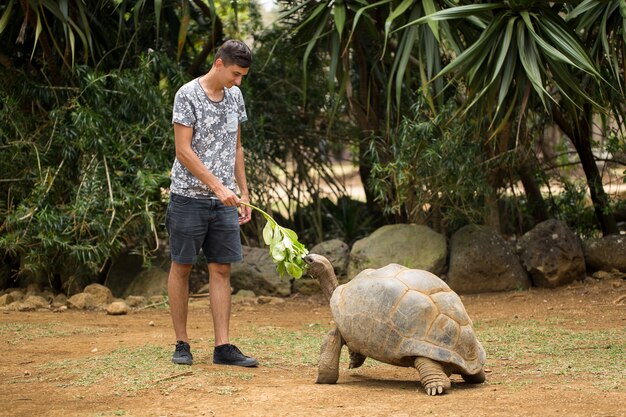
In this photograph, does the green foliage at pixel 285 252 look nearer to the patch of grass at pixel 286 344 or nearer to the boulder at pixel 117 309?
the patch of grass at pixel 286 344

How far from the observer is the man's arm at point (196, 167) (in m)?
5.09

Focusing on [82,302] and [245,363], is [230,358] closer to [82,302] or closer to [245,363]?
[245,363]

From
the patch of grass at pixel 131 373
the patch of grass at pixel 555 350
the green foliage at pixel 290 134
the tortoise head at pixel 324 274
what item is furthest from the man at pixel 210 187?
the green foliage at pixel 290 134

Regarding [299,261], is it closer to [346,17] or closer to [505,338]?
[505,338]

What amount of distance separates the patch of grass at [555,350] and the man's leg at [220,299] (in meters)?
1.58

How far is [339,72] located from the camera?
886 centimetres

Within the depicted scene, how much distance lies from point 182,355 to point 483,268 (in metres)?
3.83

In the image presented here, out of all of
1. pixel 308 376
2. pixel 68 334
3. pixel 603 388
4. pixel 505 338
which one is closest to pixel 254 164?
pixel 68 334

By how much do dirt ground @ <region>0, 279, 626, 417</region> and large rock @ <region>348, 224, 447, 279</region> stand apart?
85cm

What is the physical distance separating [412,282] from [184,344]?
1466mm

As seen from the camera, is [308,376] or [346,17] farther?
[346,17]

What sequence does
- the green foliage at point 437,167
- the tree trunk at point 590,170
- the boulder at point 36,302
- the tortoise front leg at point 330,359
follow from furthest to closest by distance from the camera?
the tree trunk at point 590,170
the boulder at point 36,302
the green foliage at point 437,167
the tortoise front leg at point 330,359

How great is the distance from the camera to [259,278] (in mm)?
8820

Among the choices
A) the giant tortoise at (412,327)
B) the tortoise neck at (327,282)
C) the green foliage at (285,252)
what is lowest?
the giant tortoise at (412,327)
